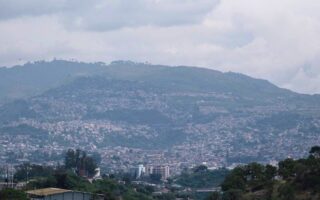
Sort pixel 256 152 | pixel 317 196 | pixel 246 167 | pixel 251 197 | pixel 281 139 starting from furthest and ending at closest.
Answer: pixel 281 139
pixel 256 152
pixel 246 167
pixel 251 197
pixel 317 196

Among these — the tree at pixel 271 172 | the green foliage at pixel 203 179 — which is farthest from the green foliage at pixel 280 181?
the green foliage at pixel 203 179

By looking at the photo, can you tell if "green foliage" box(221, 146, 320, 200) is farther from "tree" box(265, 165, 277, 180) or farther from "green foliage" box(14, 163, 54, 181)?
"green foliage" box(14, 163, 54, 181)

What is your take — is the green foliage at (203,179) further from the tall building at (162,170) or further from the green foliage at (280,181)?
the green foliage at (280,181)

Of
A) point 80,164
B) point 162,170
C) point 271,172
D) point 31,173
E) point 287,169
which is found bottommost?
point 162,170

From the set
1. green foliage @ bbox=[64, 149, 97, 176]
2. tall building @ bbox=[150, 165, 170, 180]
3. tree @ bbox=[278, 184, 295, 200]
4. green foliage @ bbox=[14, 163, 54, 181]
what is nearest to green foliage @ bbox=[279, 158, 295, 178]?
tree @ bbox=[278, 184, 295, 200]

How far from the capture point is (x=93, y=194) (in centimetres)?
5669

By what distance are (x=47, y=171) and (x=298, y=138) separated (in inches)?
4264

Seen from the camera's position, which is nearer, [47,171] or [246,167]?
[246,167]

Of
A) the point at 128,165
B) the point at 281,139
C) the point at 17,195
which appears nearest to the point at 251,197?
the point at 17,195

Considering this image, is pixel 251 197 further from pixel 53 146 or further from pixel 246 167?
pixel 53 146

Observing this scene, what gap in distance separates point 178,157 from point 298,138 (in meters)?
23.0

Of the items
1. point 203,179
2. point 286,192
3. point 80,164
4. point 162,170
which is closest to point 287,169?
point 286,192

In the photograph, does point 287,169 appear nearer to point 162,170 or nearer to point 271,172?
point 271,172

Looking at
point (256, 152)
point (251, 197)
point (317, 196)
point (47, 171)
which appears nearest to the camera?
point (317, 196)
